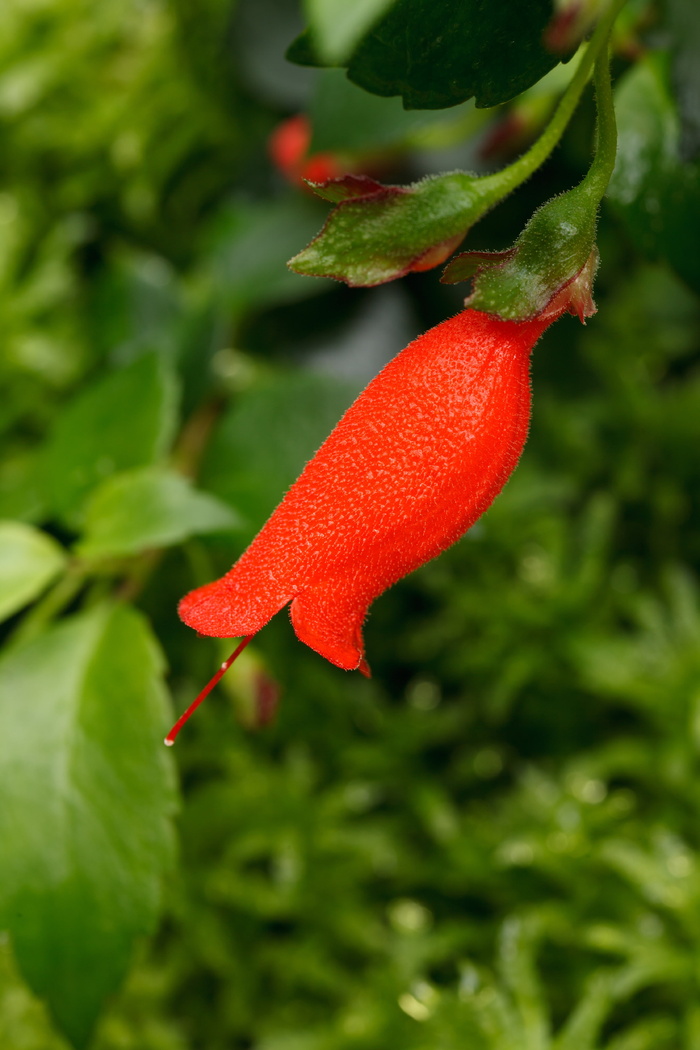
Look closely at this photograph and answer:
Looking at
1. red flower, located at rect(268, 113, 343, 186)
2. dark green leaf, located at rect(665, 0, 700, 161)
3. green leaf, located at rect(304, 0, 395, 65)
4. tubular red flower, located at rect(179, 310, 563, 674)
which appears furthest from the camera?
red flower, located at rect(268, 113, 343, 186)

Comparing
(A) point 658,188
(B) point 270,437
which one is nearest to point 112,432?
(B) point 270,437

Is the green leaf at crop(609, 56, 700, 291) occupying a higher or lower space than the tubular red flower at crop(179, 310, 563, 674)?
lower

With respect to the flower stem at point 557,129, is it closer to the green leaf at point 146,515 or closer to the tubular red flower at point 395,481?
the tubular red flower at point 395,481

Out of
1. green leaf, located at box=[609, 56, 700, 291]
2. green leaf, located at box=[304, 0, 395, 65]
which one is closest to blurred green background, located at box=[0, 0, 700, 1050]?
green leaf, located at box=[609, 56, 700, 291]

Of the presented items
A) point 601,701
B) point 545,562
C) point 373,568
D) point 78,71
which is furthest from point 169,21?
point 373,568

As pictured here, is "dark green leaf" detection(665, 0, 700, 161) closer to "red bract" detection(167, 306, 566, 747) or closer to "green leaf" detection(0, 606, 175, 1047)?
"red bract" detection(167, 306, 566, 747)

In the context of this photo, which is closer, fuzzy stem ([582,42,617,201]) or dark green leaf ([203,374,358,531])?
fuzzy stem ([582,42,617,201])

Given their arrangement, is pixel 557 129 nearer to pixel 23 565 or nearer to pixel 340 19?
pixel 340 19

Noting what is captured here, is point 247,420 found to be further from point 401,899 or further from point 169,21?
point 169,21
